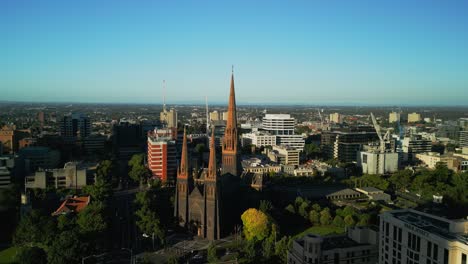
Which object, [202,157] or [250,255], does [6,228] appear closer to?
[250,255]

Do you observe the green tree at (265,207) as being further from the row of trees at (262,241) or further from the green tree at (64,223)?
the green tree at (64,223)

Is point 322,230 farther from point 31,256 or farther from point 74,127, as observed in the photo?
point 74,127

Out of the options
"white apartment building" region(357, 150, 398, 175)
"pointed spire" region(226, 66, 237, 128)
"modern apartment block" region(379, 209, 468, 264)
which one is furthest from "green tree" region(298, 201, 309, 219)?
"white apartment building" region(357, 150, 398, 175)

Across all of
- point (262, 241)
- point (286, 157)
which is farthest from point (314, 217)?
point (286, 157)

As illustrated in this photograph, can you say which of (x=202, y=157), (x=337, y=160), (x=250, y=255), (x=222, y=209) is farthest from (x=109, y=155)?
(x=250, y=255)

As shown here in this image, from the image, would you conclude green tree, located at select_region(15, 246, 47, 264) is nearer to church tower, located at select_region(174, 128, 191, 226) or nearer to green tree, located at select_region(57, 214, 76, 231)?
green tree, located at select_region(57, 214, 76, 231)

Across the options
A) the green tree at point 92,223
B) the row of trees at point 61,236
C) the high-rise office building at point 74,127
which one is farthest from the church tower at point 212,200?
the high-rise office building at point 74,127
